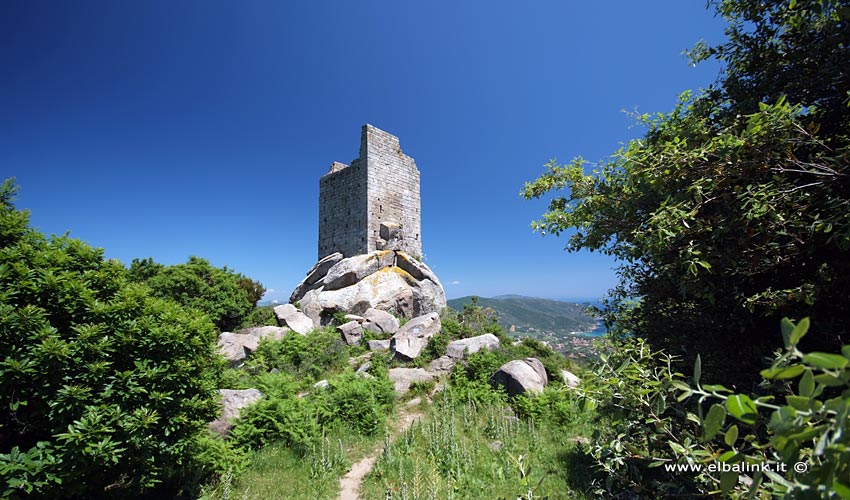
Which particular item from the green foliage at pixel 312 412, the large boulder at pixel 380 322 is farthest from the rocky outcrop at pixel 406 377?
the large boulder at pixel 380 322

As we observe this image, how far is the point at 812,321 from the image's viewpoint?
3111 millimetres

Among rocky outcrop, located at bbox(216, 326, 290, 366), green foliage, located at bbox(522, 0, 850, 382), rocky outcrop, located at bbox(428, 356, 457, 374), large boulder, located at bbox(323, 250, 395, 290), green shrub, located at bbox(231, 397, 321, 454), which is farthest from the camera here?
large boulder, located at bbox(323, 250, 395, 290)

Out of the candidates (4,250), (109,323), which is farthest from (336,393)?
(4,250)

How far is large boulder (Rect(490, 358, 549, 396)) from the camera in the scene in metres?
8.55

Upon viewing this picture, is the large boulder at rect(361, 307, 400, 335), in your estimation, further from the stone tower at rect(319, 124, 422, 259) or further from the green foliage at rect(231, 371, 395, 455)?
the green foliage at rect(231, 371, 395, 455)

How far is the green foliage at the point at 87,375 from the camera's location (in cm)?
335

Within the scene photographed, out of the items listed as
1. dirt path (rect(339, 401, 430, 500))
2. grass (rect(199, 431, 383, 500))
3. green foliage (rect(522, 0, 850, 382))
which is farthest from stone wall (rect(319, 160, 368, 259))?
green foliage (rect(522, 0, 850, 382))

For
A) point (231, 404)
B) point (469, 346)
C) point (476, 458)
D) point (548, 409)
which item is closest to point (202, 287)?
point (231, 404)

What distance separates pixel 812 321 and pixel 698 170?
1.93 m

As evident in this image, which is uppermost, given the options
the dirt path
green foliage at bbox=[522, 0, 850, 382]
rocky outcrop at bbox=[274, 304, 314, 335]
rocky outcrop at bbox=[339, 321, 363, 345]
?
green foliage at bbox=[522, 0, 850, 382]

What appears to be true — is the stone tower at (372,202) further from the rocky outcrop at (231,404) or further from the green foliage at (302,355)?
the rocky outcrop at (231,404)

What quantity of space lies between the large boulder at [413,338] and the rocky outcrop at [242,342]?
452cm

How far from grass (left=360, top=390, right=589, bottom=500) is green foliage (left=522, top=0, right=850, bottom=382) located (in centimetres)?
293

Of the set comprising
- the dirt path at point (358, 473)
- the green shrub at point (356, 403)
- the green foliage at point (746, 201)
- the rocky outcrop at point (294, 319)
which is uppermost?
the green foliage at point (746, 201)
